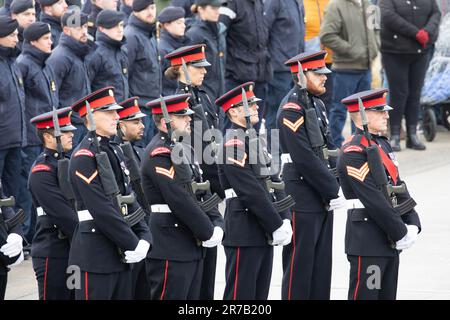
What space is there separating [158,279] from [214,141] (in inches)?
64.7

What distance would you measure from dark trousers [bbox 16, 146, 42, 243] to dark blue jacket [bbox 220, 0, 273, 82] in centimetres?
254

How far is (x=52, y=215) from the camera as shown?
854cm

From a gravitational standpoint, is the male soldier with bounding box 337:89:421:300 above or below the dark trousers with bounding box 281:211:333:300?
above

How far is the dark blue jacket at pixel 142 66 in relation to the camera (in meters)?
11.9

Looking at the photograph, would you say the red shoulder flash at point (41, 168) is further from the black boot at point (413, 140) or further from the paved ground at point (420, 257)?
the black boot at point (413, 140)

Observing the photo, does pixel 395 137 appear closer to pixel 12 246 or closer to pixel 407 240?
pixel 407 240

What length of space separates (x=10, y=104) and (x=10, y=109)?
0.04 metres

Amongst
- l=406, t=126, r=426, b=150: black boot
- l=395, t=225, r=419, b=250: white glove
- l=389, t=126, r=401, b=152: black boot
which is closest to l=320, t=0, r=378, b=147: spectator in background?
l=389, t=126, r=401, b=152: black boot

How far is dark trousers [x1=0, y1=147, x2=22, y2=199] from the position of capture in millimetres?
10648

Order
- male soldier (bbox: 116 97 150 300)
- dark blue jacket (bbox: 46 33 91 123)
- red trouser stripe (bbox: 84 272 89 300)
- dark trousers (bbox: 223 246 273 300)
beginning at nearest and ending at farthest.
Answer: red trouser stripe (bbox: 84 272 89 300), male soldier (bbox: 116 97 150 300), dark trousers (bbox: 223 246 273 300), dark blue jacket (bbox: 46 33 91 123)

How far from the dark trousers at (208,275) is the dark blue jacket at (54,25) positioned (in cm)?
363

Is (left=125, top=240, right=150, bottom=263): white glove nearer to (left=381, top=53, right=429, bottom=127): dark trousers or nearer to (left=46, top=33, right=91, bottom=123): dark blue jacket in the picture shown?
(left=46, top=33, right=91, bottom=123): dark blue jacket
